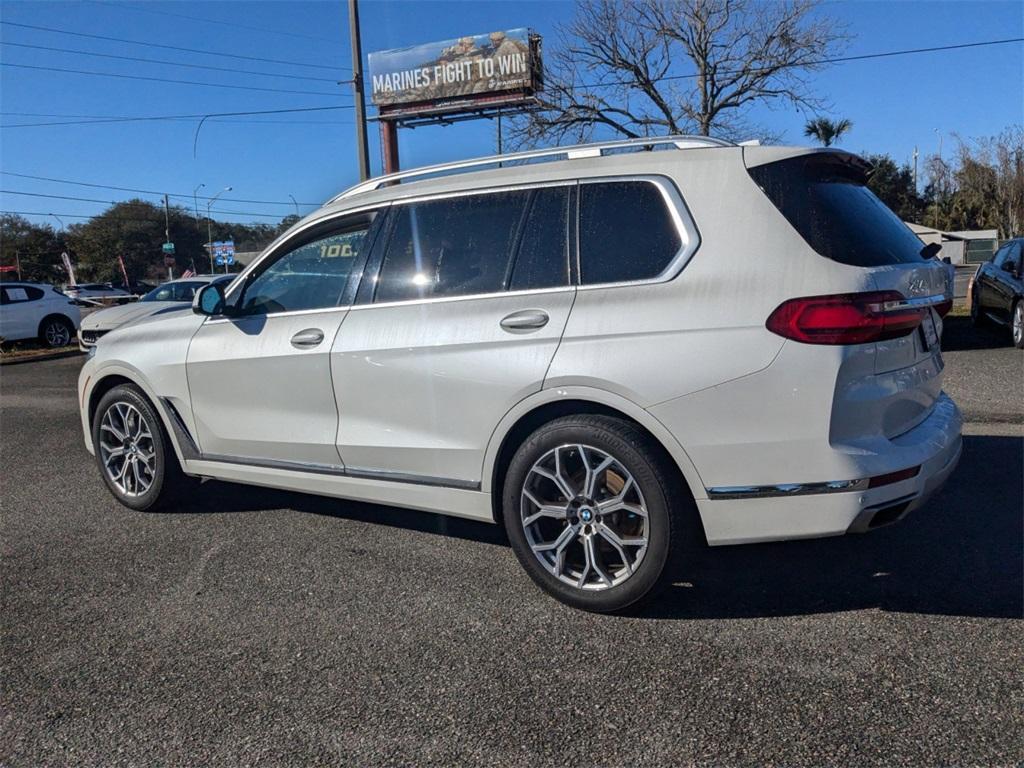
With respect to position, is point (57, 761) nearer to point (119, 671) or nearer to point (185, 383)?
point (119, 671)

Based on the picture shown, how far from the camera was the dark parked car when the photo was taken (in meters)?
10.9

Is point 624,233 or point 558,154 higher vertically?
point 558,154

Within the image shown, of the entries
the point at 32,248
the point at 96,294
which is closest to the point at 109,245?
the point at 32,248

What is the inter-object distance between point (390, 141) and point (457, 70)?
4109mm

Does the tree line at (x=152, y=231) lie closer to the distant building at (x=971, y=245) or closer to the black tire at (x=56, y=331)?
the distant building at (x=971, y=245)

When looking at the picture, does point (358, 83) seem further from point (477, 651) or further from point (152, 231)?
point (152, 231)

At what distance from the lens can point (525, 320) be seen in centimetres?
354

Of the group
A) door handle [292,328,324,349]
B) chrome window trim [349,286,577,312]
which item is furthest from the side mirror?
chrome window trim [349,286,577,312]

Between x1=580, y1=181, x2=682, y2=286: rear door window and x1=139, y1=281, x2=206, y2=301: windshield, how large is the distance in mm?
12417

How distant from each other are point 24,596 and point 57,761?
62.8 inches

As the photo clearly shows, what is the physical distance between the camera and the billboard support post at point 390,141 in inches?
1282

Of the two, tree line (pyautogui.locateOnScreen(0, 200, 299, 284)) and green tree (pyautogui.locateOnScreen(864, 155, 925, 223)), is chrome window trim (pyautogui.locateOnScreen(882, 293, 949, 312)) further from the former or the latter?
tree line (pyautogui.locateOnScreen(0, 200, 299, 284))

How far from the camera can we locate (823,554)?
13.3ft

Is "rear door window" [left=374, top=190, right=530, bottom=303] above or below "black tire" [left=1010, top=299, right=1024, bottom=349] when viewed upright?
above
